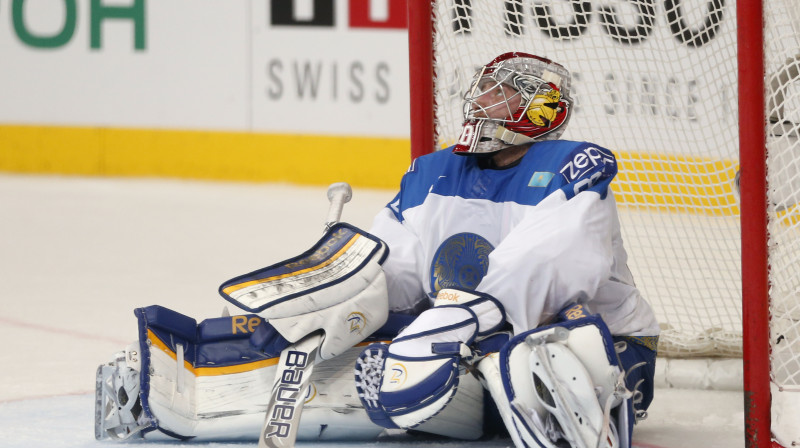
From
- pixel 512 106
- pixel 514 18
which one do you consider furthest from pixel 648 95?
pixel 512 106

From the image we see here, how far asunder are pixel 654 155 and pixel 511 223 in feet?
4.82

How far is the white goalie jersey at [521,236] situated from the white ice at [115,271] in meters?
0.30

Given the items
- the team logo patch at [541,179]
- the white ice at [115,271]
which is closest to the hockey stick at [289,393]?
the white ice at [115,271]

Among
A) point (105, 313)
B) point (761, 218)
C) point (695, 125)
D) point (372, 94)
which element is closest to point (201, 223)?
point (372, 94)

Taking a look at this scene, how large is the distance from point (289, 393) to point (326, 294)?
19cm

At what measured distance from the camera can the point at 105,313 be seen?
3951 mm

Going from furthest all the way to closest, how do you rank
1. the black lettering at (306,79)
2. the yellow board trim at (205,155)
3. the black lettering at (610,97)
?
the black lettering at (306,79) < the yellow board trim at (205,155) < the black lettering at (610,97)

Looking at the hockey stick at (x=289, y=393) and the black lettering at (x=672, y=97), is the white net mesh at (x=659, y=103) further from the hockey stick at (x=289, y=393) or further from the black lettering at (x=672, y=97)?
the hockey stick at (x=289, y=393)

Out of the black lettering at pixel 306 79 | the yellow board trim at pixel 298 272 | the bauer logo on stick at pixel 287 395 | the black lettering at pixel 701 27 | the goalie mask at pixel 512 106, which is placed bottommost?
the bauer logo on stick at pixel 287 395

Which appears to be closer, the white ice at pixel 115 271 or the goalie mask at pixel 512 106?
the goalie mask at pixel 512 106

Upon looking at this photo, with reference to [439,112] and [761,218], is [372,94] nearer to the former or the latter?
[439,112]

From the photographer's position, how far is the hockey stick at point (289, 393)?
2291 millimetres

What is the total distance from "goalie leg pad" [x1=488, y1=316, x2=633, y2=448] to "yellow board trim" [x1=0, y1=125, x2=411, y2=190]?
4.98m

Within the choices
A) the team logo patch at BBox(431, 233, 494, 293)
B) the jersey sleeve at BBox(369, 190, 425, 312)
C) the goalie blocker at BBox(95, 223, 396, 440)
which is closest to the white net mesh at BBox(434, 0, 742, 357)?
the jersey sleeve at BBox(369, 190, 425, 312)
